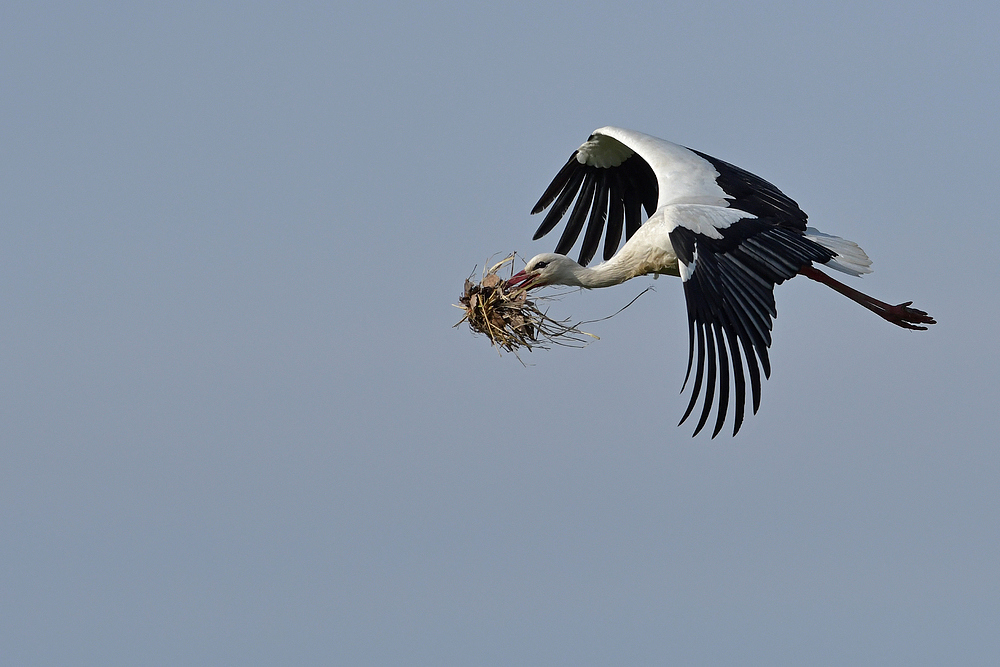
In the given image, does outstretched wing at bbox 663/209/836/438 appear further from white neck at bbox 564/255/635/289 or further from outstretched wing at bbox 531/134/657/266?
outstretched wing at bbox 531/134/657/266

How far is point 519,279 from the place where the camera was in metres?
9.56

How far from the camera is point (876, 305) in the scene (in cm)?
1087

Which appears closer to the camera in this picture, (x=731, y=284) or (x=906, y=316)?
(x=731, y=284)

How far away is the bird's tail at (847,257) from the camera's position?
970cm

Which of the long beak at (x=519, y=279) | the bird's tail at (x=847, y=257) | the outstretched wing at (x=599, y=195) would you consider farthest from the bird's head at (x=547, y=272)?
the outstretched wing at (x=599, y=195)

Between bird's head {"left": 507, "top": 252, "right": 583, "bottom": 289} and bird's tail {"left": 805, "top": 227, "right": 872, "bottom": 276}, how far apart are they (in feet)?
5.27

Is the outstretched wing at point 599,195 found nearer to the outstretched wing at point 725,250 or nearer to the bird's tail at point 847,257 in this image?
the outstretched wing at point 725,250

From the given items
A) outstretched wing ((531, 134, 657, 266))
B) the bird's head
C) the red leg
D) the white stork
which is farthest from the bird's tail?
outstretched wing ((531, 134, 657, 266))

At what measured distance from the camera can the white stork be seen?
843 cm

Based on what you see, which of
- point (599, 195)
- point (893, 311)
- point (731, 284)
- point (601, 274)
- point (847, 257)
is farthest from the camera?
point (599, 195)

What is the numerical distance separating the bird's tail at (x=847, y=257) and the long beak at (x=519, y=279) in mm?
1867

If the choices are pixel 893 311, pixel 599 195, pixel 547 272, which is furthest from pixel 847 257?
pixel 599 195

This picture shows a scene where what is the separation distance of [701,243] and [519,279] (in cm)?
130

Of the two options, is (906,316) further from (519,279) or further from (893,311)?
(519,279)
